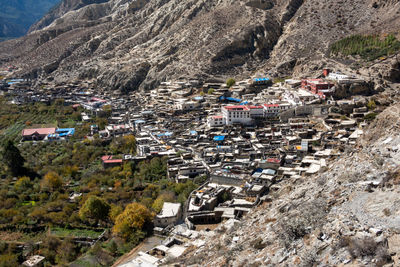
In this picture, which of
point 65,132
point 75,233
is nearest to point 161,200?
point 75,233

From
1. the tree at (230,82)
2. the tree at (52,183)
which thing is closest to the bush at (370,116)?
the tree at (230,82)

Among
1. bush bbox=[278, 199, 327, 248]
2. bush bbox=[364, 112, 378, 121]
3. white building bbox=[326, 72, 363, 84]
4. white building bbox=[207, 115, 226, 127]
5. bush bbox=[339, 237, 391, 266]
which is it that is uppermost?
white building bbox=[326, 72, 363, 84]

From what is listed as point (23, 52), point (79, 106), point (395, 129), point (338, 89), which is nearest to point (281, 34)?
point (338, 89)

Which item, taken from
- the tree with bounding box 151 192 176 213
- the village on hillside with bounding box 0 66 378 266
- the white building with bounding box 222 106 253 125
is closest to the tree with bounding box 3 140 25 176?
the village on hillside with bounding box 0 66 378 266

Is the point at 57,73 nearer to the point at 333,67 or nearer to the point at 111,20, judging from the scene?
the point at 111,20

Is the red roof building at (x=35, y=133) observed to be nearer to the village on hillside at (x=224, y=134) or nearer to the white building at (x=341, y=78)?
the village on hillside at (x=224, y=134)

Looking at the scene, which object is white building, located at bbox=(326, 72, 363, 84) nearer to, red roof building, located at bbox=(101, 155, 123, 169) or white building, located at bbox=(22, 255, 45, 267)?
red roof building, located at bbox=(101, 155, 123, 169)

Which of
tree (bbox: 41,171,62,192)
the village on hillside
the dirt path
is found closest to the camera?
the dirt path
